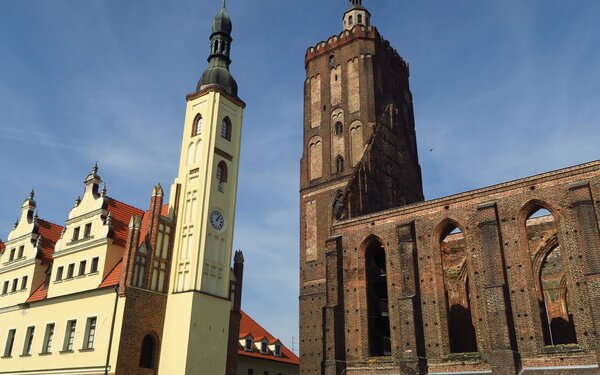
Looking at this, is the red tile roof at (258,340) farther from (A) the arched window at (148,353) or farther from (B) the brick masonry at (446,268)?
(A) the arched window at (148,353)

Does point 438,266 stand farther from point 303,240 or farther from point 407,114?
point 407,114

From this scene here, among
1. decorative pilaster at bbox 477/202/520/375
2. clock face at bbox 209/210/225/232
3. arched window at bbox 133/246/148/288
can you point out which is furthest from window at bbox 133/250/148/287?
decorative pilaster at bbox 477/202/520/375

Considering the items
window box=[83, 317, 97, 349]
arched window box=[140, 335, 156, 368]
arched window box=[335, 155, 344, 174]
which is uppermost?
arched window box=[335, 155, 344, 174]

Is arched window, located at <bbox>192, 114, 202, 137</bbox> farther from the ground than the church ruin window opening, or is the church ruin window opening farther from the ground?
arched window, located at <bbox>192, 114, 202, 137</bbox>

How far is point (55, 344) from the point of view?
26562 mm

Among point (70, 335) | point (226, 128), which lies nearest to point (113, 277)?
point (70, 335)

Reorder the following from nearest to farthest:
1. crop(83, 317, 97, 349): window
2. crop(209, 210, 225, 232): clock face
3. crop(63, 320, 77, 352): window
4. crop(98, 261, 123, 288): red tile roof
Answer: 1. crop(83, 317, 97, 349): window
2. crop(98, 261, 123, 288): red tile roof
3. crop(63, 320, 77, 352): window
4. crop(209, 210, 225, 232): clock face

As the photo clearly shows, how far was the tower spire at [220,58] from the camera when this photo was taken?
31172mm

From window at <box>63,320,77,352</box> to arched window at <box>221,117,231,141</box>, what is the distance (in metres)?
11.8

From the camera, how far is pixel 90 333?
83.6 feet

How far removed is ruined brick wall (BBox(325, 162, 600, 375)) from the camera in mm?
22734

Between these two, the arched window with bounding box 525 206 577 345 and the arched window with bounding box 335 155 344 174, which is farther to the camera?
the arched window with bounding box 335 155 344 174

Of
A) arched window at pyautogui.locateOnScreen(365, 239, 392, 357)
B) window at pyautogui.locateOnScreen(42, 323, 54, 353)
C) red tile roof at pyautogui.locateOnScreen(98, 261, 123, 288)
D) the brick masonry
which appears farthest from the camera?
arched window at pyautogui.locateOnScreen(365, 239, 392, 357)

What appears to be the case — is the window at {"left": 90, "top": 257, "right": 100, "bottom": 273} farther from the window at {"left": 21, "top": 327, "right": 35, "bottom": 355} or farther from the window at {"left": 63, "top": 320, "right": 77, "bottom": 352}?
the window at {"left": 21, "top": 327, "right": 35, "bottom": 355}
